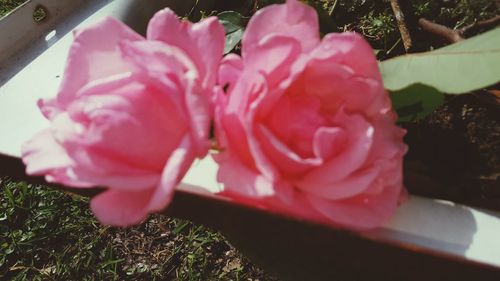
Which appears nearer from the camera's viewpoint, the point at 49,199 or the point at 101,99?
the point at 101,99

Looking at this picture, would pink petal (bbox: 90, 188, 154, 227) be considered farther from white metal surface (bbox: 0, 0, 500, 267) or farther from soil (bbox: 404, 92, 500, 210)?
soil (bbox: 404, 92, 500, 210)

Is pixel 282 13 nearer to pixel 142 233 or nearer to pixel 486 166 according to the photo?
pixel 486 166

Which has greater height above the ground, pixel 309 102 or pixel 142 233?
pixel 309 102

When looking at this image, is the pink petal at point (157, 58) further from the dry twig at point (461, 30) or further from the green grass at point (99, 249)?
the green grass at point (99, 249)

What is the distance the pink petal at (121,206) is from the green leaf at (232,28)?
41cm

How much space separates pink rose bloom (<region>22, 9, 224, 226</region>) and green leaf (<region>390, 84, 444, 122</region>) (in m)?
0.22

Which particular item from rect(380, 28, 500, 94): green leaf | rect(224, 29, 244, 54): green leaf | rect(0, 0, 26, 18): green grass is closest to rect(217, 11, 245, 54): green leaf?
rect(224, 29, 244, 54): green leaf

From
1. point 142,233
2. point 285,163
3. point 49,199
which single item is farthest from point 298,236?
A: point 49,199

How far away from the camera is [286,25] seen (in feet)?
1.56

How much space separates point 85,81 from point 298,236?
9.9 inches

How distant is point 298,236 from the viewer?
0.51 meters

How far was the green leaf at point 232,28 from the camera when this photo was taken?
823 mm

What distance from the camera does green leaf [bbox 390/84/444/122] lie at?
57 centimetres

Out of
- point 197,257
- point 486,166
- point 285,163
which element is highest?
point 285,163
